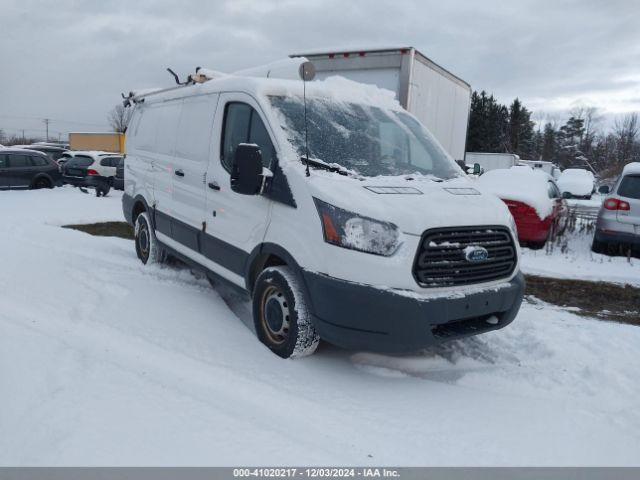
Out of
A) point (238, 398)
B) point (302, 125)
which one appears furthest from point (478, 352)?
point (302, 125)

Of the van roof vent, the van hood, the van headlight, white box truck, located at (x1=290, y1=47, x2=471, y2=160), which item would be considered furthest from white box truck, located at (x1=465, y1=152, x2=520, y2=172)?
the van headlight

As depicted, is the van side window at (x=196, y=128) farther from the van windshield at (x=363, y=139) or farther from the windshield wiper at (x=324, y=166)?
the windshield wiper at (x=324, y=166)

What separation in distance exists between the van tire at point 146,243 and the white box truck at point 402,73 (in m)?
4.83

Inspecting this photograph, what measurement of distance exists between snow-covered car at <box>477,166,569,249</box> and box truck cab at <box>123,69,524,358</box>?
4665 mm

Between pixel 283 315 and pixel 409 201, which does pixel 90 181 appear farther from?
pixel 409 201

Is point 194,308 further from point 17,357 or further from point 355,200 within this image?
point 355,200

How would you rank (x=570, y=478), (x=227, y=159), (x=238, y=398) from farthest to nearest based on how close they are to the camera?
(x=227, y=159), (x=238, y=398), (x=570, y=478)

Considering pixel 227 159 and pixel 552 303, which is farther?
pixel 552 303

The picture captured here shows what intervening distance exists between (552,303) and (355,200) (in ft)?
12.8

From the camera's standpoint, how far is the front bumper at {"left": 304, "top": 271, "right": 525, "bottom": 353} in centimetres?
323

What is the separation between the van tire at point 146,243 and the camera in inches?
247

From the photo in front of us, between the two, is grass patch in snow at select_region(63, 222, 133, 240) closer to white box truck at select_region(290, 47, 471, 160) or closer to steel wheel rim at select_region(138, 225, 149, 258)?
steel wheel rim at select_region(138, 225, 149, 258)

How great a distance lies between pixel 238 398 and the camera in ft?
10.2

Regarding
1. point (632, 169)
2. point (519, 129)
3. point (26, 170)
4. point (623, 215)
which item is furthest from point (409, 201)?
point (519, 129)
